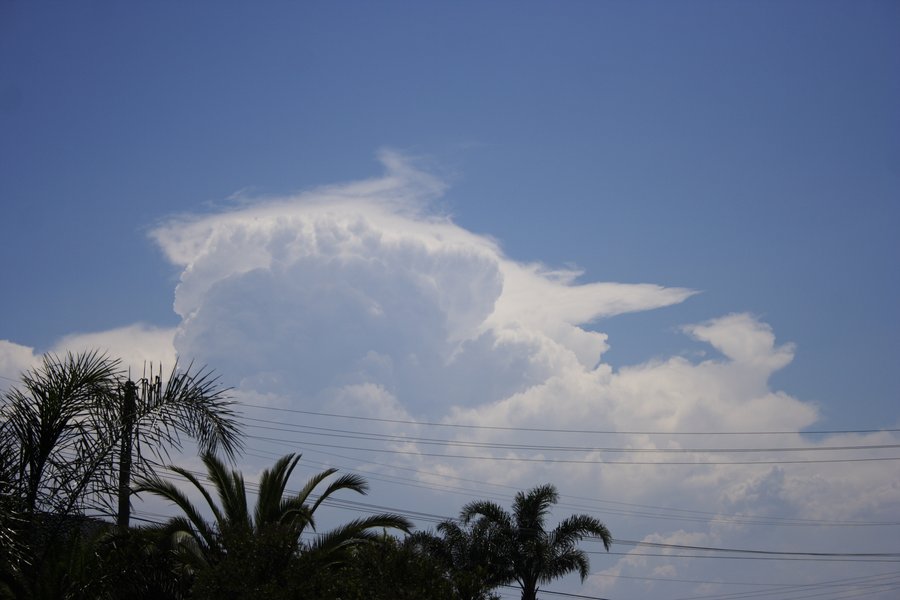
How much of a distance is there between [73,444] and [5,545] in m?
1.58

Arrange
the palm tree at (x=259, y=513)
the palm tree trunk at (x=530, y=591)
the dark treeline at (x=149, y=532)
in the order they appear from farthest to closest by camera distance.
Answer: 1. the palm tree trunk at (x=530, y=591)
2. the palm tree at (x=259, y=513)
3. the dark treeline at (x=149, y=532)

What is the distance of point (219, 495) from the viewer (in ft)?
72.4

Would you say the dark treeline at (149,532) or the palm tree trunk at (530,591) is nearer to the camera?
the dark treeline at (149,532)

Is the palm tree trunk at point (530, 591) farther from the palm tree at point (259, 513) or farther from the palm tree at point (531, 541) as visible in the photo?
the palm tree at point (259, 513)

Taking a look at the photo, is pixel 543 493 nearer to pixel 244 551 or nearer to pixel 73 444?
pixel 244 551

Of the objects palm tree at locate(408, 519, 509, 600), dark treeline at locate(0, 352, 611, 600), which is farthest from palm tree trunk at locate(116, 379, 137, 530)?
palm tree at locate(408, 519, 509, 600)

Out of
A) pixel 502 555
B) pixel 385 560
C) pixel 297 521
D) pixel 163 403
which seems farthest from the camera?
pixel 502 555

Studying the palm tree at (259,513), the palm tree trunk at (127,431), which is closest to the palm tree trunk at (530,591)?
the palm tree at (259,513)

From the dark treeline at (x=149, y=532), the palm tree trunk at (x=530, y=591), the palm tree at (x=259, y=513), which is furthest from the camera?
the palm tree trunk at (x=530, y=591)

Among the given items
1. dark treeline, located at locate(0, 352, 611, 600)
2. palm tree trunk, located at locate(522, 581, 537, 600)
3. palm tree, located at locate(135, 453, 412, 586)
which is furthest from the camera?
palm tree trunk, located at locate(522, 581, 537, 600)

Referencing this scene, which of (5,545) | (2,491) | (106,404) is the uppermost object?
(106,404)

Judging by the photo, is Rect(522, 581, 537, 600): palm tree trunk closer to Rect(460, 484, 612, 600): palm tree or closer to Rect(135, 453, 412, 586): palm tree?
Rect(460, 484, 612, 600): palm tree

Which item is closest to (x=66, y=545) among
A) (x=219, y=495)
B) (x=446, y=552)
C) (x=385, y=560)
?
(x=385, y=560)

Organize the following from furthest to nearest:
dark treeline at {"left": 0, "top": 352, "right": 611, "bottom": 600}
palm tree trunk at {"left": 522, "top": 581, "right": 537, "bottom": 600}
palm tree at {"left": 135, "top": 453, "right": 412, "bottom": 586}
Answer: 1. palm tree trunk at {"left": 522, "top": 581, "right": 537, "bottom": 600}
2. palm tree at {"left": 135, "top": 453, "right": 412, "bottom": 586}
3. dark treeline at {"left": 0, "top": 352, "right": 611, "bottom": 600}
